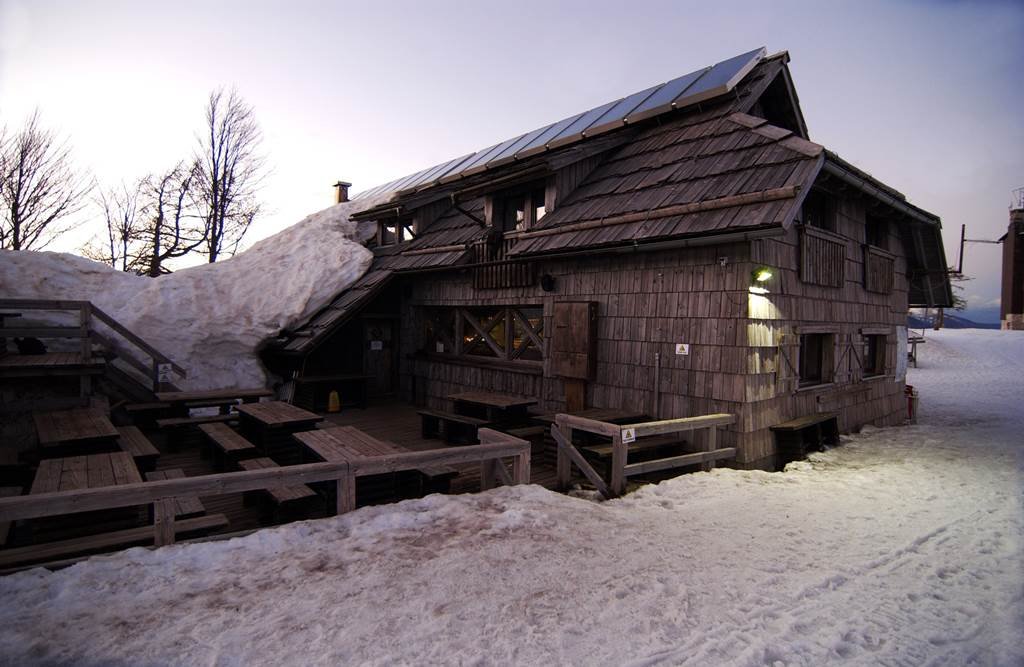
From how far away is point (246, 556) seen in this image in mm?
4102

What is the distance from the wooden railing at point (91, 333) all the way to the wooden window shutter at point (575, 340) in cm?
763

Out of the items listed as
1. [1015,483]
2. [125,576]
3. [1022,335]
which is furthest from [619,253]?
[1022,335]

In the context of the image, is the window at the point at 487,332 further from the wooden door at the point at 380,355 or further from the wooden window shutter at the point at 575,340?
the wooden door at the point at 380,355

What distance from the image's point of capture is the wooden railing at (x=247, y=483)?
368cm

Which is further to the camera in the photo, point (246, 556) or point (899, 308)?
point (899, 308)

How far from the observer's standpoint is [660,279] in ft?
27.6

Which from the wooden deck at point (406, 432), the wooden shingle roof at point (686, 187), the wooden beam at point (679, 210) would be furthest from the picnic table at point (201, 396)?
the wooden beam at point (679, 210)

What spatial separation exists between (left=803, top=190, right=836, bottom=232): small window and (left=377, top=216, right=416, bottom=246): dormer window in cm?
966

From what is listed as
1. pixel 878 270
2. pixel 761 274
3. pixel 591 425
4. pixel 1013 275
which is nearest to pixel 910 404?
pixel 878 270

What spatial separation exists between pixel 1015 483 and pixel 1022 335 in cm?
3987

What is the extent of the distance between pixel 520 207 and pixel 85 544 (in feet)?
31.2

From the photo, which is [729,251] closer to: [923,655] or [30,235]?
[923,655]

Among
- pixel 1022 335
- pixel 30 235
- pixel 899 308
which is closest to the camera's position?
pixel 899 308

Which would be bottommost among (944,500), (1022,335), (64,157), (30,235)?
(944,500)
